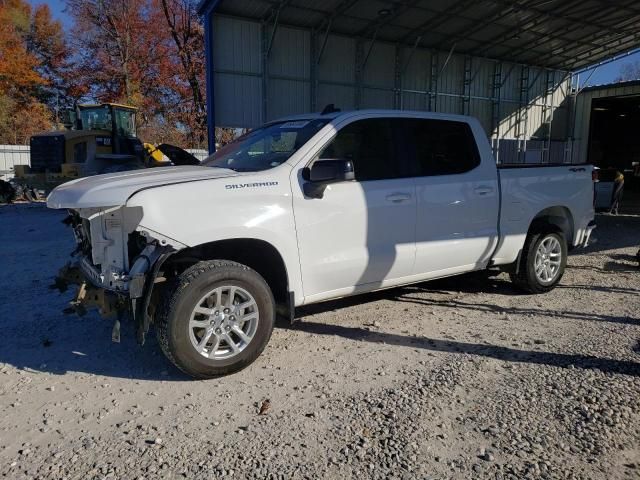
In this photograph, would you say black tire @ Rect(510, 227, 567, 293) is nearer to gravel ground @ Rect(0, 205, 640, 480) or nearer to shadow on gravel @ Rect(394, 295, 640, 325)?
gravel ground @ Rect(0, 205, 640, 480)

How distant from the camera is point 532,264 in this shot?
601 cm

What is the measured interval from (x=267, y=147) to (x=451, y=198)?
1875 mm

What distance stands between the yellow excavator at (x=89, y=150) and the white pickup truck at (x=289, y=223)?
11.9 m

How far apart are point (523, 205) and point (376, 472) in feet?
13.0

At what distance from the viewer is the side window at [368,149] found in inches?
178

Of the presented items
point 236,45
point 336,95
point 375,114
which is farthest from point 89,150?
point 375,114

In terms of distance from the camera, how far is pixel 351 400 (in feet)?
11.8

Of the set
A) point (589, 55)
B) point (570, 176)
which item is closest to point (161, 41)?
point (589, 55)

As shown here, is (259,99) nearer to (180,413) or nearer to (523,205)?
(523,205)

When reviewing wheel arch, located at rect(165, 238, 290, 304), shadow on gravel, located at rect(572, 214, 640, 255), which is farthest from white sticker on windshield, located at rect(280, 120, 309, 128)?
shadow on gravel, located at rect(572, 214, 640, 255)

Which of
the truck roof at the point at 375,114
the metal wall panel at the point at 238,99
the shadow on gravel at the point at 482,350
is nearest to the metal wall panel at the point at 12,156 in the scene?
the metal wall panel at the point at 238,99

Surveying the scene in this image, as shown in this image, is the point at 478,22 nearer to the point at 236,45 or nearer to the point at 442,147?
the point at 236,45

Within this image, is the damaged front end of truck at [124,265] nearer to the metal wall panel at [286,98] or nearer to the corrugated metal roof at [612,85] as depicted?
the metal wall panel at [286,98]

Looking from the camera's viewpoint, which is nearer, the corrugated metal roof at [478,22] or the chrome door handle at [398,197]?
the chrome door handle at [398,197]
